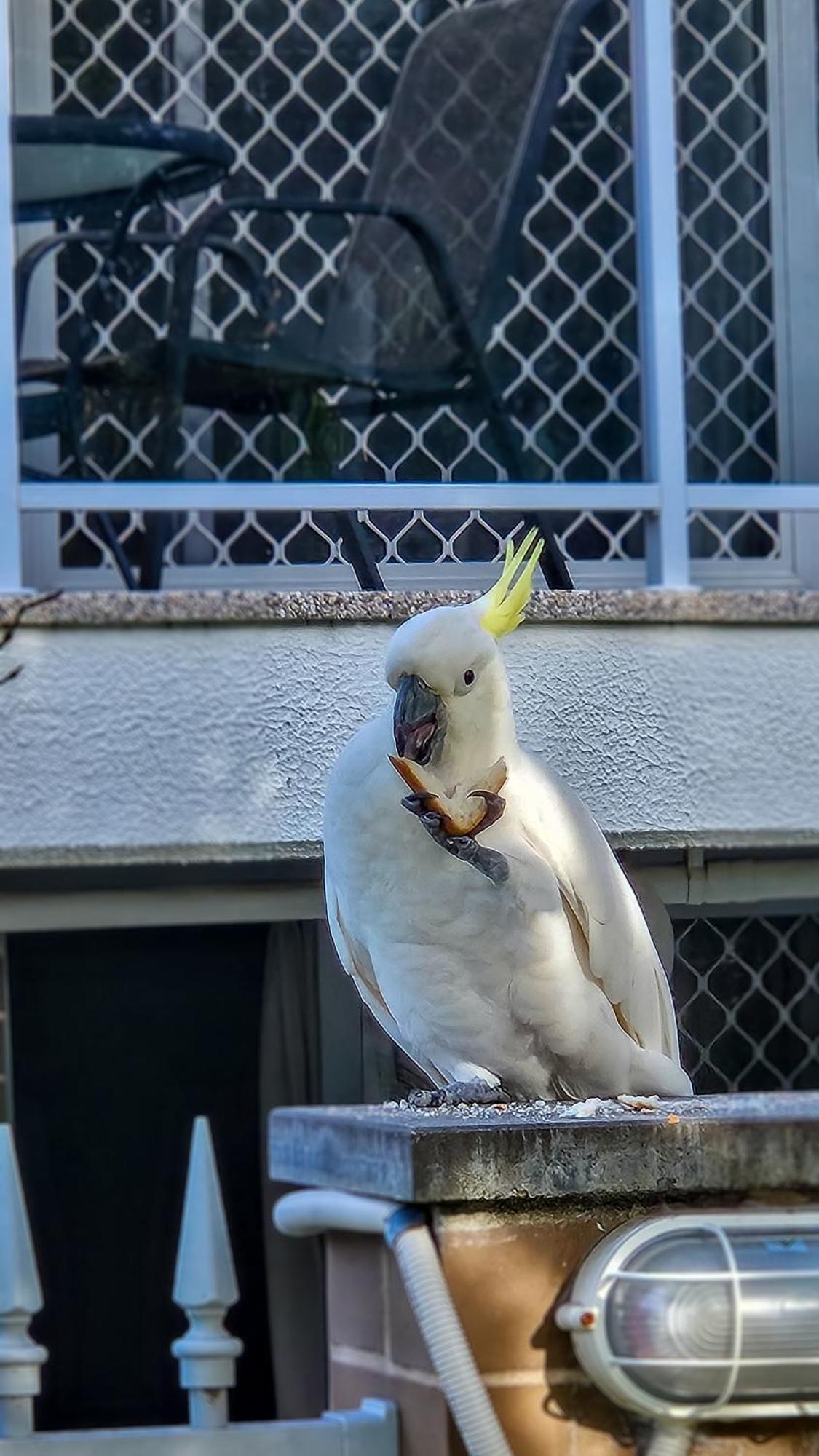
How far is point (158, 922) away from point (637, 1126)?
2803mm

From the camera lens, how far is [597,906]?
2406 mm

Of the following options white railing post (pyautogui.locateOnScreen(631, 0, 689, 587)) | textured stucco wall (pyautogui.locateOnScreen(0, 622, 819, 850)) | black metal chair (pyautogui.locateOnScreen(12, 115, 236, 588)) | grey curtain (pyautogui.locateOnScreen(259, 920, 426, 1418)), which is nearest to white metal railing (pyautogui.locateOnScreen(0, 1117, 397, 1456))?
textured stucco wall (pyautogui.locateOnScreen(0, 622, 819, 850))

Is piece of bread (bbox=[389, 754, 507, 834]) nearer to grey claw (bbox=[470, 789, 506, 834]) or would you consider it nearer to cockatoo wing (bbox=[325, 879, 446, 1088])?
grey claw (bbox=[470, 789, 506, 834])

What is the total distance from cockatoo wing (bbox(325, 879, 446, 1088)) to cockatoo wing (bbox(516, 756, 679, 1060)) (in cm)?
25

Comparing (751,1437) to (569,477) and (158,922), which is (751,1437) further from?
(569,477)

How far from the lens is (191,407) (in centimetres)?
446

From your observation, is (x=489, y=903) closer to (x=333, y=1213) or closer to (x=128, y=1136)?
(x=333, y=1213)

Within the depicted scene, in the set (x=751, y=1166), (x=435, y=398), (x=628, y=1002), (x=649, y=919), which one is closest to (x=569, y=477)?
(x=435, y=398)

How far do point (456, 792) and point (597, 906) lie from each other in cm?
31

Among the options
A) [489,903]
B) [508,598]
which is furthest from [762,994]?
[508,598]

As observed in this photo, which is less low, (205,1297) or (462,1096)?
(462,1096)

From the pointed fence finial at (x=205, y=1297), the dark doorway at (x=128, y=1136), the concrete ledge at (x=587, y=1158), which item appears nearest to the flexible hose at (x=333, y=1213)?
the concrete ledge at (x=587, y=1158)

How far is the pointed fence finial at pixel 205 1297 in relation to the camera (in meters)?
2.00

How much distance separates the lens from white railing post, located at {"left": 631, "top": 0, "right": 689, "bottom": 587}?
3955mm
